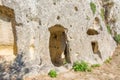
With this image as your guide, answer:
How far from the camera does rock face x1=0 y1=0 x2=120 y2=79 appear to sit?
1159cm

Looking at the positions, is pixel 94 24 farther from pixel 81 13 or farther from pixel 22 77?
pixel 22 77

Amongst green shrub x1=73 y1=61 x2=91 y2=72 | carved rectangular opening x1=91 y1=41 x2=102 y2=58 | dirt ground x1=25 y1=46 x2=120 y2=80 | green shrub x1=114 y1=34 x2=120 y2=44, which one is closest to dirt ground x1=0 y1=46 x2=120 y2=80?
dirt ground x1=25 y1=46 x2=120 y2=80

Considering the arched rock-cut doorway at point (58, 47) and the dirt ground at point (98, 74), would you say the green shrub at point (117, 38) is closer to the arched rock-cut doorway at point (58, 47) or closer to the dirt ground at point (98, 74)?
the dirt ground at point (98, 74)

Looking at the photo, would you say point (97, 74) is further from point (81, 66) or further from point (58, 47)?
point (58, 47)

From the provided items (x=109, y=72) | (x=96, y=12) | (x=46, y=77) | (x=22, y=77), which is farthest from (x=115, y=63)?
(x=22, y=77)

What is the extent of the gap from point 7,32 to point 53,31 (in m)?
4.39

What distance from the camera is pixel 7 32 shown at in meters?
11.6

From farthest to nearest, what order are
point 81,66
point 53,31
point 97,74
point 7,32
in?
point 53,31, point 81,66, point 97,74, point 7,32

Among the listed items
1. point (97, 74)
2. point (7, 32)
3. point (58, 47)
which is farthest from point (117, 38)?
point (7, 32)

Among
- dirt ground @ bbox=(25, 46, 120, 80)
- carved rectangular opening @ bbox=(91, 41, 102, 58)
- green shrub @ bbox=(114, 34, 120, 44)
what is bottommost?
dirt ground @ bbox=(25, 46, 120, 80)

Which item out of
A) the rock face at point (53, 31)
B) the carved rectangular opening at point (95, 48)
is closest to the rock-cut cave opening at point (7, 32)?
the rock face at point (53, 31)

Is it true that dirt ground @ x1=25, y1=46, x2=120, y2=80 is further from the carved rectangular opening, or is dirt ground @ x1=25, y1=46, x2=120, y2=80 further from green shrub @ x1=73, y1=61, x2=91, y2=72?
the carved rectangular opening

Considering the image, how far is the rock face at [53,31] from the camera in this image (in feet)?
38.0

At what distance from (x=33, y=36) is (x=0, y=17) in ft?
6.27
